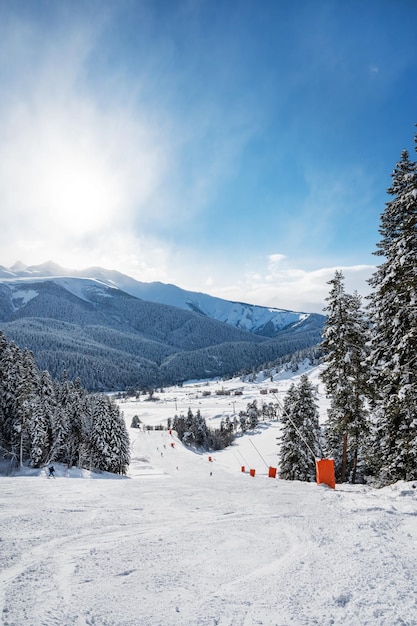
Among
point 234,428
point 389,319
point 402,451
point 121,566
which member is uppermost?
point 389,319

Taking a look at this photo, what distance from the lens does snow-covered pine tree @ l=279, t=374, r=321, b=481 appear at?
2777cm

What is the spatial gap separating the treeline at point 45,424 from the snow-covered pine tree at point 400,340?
34.0 m

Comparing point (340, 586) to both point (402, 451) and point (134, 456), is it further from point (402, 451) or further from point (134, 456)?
point (134, 456)

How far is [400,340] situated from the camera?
47.0 feet

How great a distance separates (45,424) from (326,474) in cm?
3609

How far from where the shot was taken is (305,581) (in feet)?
16.1

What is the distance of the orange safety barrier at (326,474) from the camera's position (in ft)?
44.4

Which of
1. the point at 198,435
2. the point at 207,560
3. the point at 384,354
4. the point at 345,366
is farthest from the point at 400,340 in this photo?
the point at 198,435

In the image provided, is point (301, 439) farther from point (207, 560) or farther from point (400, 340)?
point (207, 560)

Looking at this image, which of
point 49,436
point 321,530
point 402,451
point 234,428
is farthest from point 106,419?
point 234,428

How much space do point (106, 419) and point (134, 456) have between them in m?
41.6

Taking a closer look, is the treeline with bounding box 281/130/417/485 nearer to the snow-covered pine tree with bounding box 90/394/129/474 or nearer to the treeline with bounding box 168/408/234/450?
the snow-covered pine tree with bounding box 90/394/129/474

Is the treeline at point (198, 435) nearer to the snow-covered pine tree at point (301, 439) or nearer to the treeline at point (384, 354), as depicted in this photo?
the snow-covered pine tree at point (301, 439)

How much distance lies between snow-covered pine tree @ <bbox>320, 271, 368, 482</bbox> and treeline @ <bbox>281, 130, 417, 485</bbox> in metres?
0.05
